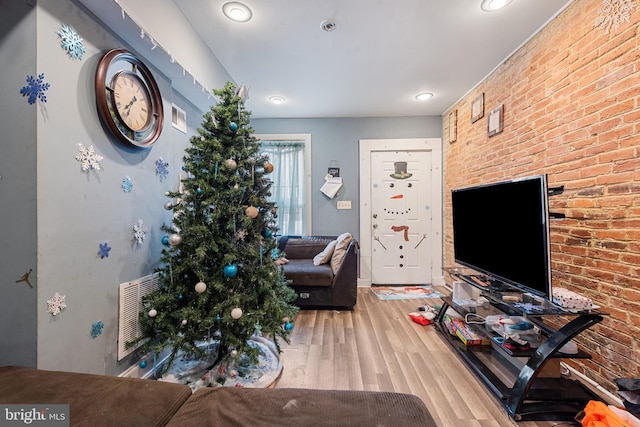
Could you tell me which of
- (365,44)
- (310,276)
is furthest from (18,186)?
(365,44)

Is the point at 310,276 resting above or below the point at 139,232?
below

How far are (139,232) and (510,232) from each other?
8.00 feet

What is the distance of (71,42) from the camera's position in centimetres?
122

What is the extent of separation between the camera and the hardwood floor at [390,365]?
4.92 ft

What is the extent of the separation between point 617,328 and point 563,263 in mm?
489

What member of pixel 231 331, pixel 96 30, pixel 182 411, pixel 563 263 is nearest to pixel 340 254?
pixel 231 331

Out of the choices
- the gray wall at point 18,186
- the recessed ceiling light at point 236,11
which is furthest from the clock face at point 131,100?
the recessed ceiling light at point 236,11

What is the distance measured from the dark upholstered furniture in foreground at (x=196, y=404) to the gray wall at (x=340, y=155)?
10.4 ft

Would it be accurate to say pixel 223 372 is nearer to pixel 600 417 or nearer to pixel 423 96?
pixel 600 417

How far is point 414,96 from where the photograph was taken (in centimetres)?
328

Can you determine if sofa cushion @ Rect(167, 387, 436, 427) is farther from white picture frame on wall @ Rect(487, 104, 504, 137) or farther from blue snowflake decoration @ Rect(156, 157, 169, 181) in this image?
white picture frame on wall @ Rect(487, 104, 504, 137)

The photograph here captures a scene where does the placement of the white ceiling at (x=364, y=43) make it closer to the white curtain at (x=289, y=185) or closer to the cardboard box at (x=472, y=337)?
the white curtain at (x=289, y=185)

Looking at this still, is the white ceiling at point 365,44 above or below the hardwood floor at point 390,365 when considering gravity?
above

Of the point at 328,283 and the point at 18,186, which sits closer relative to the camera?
the point at 18,186
